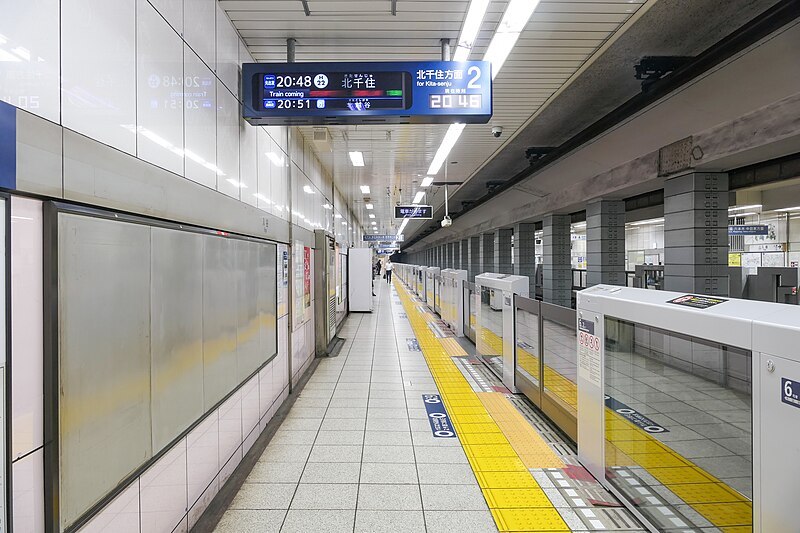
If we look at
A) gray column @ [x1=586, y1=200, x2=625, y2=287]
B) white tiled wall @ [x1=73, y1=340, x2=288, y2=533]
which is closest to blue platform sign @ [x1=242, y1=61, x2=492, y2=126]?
white tiled wall @ [x1=73, y1=340, x2=288, y2=533]

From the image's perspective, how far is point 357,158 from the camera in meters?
8.37

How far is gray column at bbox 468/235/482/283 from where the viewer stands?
62.9 ft

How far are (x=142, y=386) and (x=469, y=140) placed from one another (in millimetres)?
7043

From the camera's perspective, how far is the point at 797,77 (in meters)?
4.12

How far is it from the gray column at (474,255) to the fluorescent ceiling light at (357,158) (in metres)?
10.9

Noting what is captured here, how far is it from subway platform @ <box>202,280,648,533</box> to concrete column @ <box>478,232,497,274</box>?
11927mm

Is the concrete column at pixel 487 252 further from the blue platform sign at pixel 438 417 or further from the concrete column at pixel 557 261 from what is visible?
the blue platform sign at pixel 438 417

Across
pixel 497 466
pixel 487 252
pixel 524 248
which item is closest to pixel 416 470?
pixel 497 466

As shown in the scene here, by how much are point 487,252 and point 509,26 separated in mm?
14874

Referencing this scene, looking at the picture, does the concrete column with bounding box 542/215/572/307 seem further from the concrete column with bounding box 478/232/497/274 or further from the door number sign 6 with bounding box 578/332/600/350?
the door number sign 6 with bounding box 578/332/600/350

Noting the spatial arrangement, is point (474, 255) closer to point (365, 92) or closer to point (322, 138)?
point (322, 138)

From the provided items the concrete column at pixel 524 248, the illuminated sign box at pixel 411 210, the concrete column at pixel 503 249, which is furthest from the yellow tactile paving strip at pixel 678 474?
the concrete column at pixel 503 249

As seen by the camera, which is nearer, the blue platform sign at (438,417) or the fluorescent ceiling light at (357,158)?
the blue platform sign at (438,417)

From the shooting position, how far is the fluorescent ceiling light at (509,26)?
303cm
